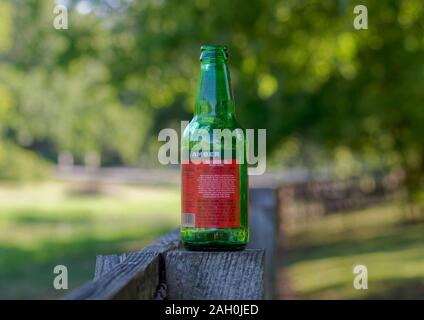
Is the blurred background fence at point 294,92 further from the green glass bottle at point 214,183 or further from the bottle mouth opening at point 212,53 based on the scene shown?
the green glass bottle at point 214,183

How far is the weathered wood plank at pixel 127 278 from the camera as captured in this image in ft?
5.34

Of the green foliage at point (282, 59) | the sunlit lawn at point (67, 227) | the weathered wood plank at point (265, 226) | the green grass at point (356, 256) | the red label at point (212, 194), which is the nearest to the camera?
the red label at point (212, 194)

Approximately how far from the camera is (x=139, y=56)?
42.5 feet

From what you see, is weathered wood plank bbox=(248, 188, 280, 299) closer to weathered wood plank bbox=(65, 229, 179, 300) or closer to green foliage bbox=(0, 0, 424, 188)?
green foliage bbox=(0, 0, 424, 188)

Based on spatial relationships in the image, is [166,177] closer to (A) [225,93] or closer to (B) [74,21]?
(B) [74,21]

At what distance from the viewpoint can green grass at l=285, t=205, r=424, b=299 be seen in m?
11.0

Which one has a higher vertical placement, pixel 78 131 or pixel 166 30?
pixel 78 131

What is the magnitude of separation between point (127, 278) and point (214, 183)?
19.9 inches

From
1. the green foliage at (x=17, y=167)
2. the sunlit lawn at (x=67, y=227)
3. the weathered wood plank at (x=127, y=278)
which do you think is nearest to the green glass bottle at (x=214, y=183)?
the weathered wood plank at (x=127, y=278)

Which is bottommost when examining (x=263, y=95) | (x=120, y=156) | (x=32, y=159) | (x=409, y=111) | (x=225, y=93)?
(x=225, y=93)

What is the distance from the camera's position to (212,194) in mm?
2166

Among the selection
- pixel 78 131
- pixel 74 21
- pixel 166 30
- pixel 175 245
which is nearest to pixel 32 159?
pixel 78 131

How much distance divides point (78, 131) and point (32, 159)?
2.84 m

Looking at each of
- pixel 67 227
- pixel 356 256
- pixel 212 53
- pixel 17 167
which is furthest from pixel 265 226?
pixel 17 167
